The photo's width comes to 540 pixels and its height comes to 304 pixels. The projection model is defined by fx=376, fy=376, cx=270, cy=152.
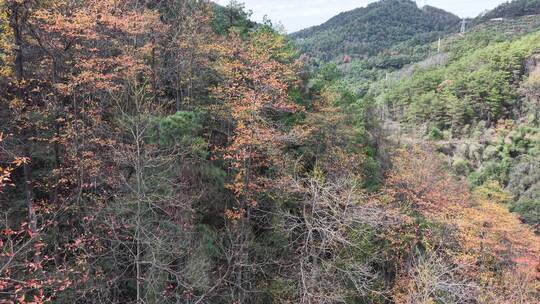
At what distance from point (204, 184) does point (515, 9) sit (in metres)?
158

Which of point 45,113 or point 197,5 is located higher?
point 197,5

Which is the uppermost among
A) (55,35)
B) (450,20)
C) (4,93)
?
(450,20)

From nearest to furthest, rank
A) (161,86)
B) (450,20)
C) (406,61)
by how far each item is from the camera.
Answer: (161,86)
(406,61)
(450,20)

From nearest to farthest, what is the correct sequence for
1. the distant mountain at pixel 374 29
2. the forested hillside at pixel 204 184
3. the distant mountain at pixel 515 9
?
the forested hillside at pixel 204 184
the distant mountain at pixel 515 9
the distant mountain at pixel 374 29

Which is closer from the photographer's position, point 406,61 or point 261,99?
point 261,99

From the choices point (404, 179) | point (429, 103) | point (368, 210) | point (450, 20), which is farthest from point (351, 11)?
point (368, 210)

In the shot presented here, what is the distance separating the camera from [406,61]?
116m

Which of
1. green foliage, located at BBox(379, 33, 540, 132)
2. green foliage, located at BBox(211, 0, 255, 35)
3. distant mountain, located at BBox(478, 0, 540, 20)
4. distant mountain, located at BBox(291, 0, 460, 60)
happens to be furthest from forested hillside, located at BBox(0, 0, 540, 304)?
distant mountain, located at BBox(478, 0, 540, 20)

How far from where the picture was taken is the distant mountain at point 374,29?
13588 cm

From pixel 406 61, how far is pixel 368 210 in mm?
116271

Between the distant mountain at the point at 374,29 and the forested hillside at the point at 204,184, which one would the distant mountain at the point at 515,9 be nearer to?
the distant mountain at the point at 374,29

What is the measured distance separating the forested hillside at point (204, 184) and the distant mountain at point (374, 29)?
111 meters

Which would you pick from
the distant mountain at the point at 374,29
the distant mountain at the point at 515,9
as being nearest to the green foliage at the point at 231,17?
the distant mountain at the point at 374,29

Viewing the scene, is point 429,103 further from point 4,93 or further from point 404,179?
point 4,93
